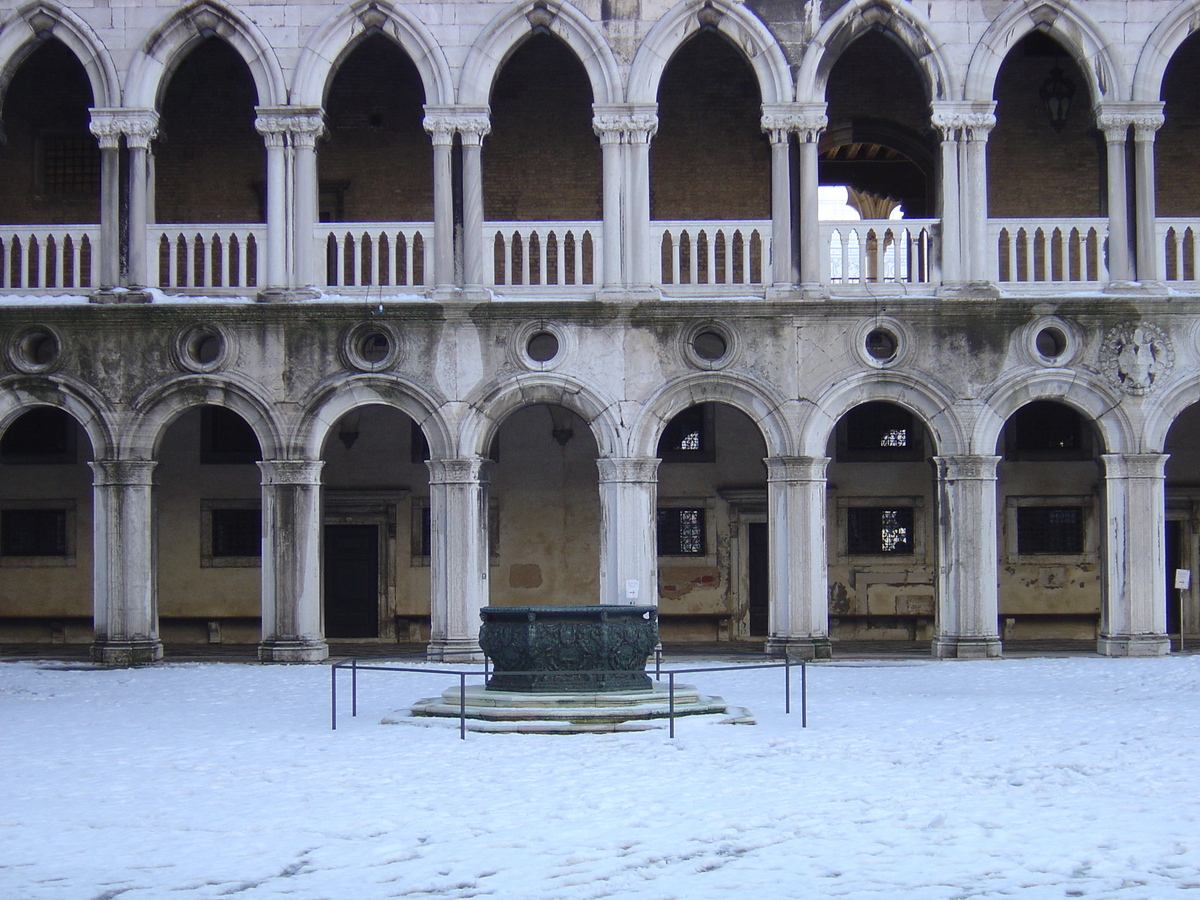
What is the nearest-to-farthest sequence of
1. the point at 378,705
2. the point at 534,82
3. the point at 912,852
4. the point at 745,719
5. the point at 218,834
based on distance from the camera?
1. the point at 912,852
2. the point at 218,834
3. the point at 745,719
4. the point at 378,705
5. the point at 534,82

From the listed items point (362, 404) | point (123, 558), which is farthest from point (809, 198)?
point (123, 558)

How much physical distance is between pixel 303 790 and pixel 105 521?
9.97 meters

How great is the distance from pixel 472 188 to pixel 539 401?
2.84 m

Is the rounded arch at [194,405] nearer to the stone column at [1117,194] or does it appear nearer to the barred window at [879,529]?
the barred window at [879,529]

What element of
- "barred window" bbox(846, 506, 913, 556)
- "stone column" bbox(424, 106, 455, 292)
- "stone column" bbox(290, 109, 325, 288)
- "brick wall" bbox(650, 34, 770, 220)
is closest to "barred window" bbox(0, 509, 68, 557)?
"stone column" bbox(290, 109, 325, 288)

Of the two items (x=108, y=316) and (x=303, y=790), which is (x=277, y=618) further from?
(x=303, y=790)

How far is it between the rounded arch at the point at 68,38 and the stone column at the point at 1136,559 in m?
13.5

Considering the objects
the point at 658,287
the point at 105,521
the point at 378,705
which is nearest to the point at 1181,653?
the point at 658,287

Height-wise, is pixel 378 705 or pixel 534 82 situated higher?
pixel 534 82

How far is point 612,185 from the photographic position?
19438 millimetres

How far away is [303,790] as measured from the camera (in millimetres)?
10477

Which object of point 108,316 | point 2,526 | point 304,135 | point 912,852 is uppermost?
point 304,135

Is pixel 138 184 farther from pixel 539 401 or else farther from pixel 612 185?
pixel 612 185

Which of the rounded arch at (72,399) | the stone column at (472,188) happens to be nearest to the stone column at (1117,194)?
the stone column at (472,188)
